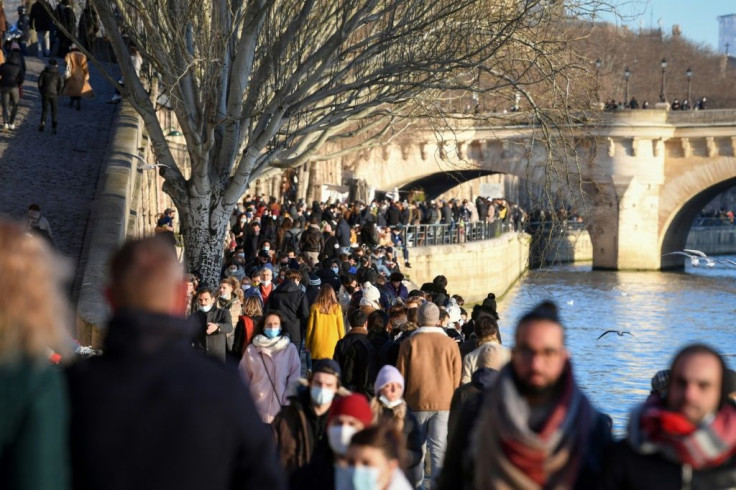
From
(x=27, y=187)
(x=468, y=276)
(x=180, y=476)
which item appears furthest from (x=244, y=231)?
(x=180, y=476)

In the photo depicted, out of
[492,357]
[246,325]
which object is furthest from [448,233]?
[492,357]

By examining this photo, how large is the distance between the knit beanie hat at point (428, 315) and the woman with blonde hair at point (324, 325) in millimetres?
2545

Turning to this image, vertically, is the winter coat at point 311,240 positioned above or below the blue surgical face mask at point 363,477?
above

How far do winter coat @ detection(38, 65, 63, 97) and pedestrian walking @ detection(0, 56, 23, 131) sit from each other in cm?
51

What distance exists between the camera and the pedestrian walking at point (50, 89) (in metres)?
23.5

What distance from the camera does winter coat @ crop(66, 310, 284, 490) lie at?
3.45 meters

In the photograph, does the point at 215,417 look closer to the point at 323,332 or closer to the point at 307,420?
the point at 307,420

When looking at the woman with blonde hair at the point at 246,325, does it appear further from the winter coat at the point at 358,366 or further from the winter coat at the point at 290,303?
the winter coat at the point at 290,303

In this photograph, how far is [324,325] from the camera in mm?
11867

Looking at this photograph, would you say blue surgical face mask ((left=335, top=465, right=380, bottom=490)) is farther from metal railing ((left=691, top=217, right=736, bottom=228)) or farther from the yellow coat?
metal railing ((left=691, top=217, right=736, bottom=228))

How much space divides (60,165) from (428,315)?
559 inches

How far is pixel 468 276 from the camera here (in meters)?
39.9

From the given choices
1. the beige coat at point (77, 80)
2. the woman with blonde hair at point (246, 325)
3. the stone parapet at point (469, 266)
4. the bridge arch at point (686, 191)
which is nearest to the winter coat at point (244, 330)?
the woman with blonde hair at point (246, 325)

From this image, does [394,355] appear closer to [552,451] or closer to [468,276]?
[552,451]
